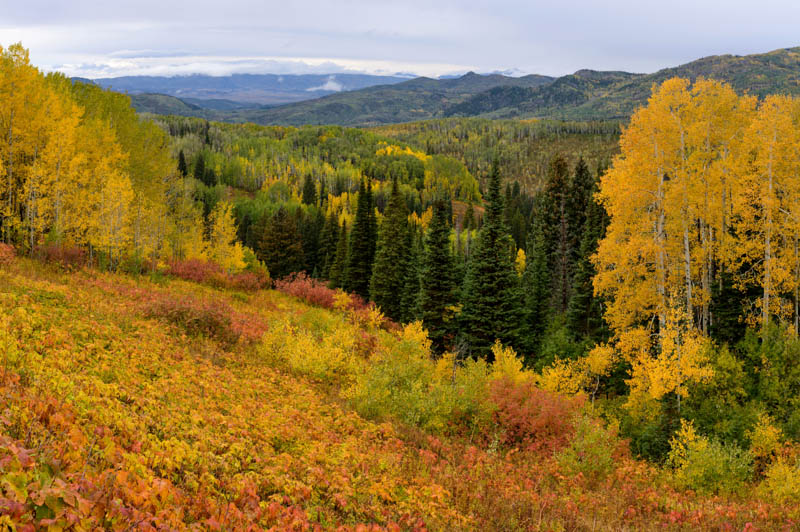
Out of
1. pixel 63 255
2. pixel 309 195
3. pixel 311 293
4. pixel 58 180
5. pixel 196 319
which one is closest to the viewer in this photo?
pixel 196 319

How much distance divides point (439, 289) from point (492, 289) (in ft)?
15.5

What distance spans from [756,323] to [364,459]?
22.9 metres

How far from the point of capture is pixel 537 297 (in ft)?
143

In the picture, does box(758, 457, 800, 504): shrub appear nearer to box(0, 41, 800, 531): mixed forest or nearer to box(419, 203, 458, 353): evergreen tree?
box(0, 41, 800, 531): mixed forest

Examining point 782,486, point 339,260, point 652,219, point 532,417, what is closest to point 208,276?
point 339,260

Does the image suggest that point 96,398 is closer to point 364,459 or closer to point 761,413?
point 364,459

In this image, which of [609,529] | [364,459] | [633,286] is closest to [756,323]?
[633,286]

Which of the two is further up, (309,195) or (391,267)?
(309,195)

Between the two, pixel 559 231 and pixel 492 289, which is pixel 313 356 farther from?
pixel 559 231

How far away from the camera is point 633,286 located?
2461 centimetres

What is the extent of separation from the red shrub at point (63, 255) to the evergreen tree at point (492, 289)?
25.6 m

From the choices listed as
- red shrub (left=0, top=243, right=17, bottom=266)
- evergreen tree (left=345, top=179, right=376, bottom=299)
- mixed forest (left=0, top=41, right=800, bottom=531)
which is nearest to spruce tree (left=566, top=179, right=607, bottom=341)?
mixed forest (left=0, top=41, right=800, bottom=531)

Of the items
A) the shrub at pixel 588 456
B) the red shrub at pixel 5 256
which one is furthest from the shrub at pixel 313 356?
the red shrub at pixel 5 256

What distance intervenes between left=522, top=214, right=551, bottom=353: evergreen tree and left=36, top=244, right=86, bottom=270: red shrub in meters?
29.5
